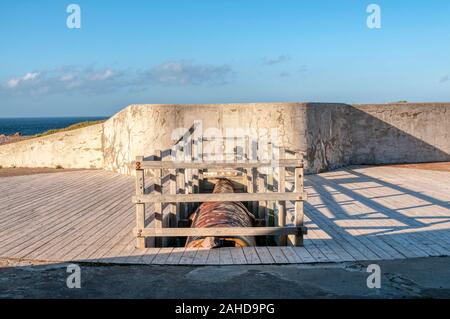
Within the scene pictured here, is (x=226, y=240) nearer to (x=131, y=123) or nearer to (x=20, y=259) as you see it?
(x=20, y=259)

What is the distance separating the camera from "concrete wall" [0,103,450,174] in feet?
51.5

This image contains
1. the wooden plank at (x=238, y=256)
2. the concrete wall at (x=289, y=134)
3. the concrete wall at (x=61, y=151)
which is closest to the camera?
the wooden plank at (x=238, y=256)

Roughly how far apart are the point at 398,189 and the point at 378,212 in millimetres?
3346

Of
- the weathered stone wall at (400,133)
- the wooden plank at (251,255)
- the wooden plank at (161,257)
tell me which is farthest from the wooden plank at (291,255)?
the weathered stone wall at (400,133)

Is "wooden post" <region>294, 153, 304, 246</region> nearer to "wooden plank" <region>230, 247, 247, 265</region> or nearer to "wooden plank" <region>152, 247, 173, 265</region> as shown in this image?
"wooden plank" <region>230, 247, 247, 265</region>

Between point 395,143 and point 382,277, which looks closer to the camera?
point 382,277

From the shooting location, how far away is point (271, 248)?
681 centimetres

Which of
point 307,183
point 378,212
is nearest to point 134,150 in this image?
point 307,183

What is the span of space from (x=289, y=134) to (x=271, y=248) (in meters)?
9.09

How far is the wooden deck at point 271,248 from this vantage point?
6465 mm

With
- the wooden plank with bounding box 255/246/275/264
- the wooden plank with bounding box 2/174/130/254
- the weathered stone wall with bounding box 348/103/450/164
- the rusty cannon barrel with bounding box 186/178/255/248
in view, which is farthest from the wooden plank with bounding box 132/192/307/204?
the weathered stone wall with bounding box 348/103/450/164

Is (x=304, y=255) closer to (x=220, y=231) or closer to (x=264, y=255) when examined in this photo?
(x=264, y=255)

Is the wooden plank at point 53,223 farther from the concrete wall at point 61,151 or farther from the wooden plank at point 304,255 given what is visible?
the concrete wall at point 61,151
